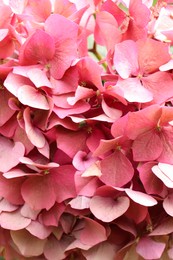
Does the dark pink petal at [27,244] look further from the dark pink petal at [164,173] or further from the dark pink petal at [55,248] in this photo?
the dark pink petal at [164,173]

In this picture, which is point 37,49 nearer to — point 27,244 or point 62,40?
point 62,40

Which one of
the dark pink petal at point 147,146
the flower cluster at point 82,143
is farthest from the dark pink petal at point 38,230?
the dark pink petal at point 147,146

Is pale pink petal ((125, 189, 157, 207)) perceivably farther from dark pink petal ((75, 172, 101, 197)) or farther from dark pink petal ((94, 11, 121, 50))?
dark pink petal ((94, 11, 121, 50))

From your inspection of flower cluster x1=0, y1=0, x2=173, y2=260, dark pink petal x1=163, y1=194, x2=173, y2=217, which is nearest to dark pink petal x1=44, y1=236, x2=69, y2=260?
flower cluster x1=0, y1=0, x2=173, y2=260

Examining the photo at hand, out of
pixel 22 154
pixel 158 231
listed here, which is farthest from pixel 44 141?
pixel 158 231

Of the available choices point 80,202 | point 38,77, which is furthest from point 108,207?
point 38,77
